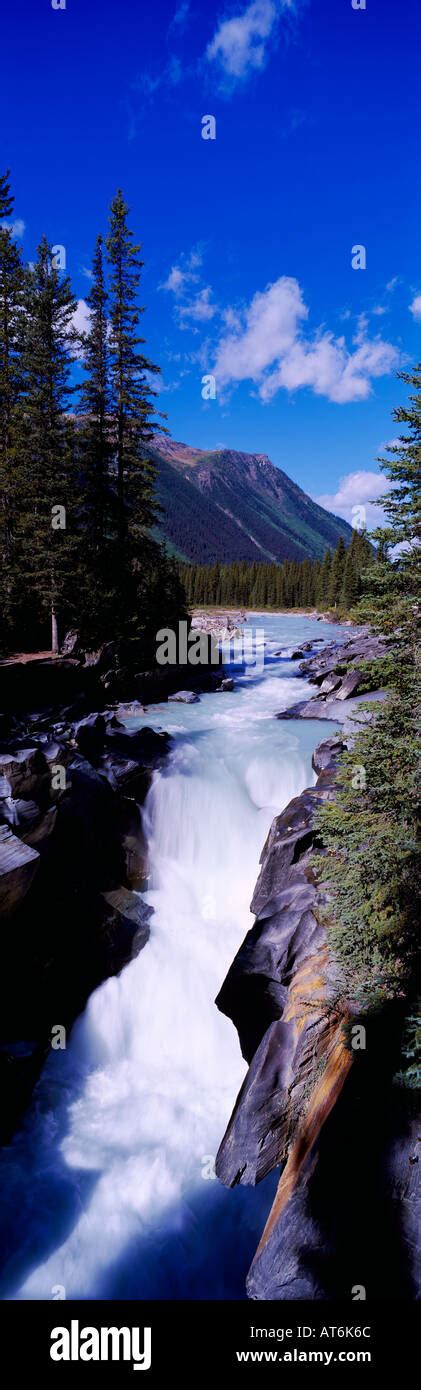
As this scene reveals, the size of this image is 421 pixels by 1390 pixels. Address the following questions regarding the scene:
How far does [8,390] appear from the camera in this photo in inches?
926

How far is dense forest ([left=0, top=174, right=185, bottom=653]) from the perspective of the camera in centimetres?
2292

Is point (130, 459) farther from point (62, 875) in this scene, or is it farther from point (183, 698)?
point (62, 875)

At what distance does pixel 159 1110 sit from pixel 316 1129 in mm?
4345

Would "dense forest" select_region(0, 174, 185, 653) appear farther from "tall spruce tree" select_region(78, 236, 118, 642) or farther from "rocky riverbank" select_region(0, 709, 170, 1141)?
"rocky riverbank" select_region(0, 709, 170, 1141)

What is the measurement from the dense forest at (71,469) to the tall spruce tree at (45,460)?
6 centimetres

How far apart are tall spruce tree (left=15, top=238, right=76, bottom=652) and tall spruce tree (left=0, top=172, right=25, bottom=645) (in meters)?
0.41

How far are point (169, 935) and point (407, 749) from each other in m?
7.62

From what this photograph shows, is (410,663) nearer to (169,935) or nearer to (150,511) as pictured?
(169,935)

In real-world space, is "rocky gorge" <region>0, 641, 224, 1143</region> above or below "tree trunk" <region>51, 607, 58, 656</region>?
below

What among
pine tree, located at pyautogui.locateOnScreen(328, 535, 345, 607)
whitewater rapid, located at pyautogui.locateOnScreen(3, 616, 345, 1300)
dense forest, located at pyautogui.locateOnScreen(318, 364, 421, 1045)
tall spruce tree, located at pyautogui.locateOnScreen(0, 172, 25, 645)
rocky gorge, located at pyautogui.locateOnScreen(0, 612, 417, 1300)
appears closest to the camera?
rocky gorge, located at pyautogui.locateOnScreen(0, 612, 417, 1300)

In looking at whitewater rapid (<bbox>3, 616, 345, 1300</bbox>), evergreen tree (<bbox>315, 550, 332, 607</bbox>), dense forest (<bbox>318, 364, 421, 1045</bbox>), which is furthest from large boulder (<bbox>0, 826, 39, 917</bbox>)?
evergreen tree (<bbox>315, 550, 332, 607</bbox>)

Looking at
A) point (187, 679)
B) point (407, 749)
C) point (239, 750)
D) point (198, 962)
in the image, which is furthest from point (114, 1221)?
point (187, 679)

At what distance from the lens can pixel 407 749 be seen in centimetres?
647

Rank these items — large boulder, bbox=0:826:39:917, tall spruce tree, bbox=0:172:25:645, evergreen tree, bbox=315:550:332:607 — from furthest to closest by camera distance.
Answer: evergreen tree, bbox=315:550:332:607 < tall spruce tree, bbox=0:172:25:645 < large boulder, bbox=0:826:39:917
